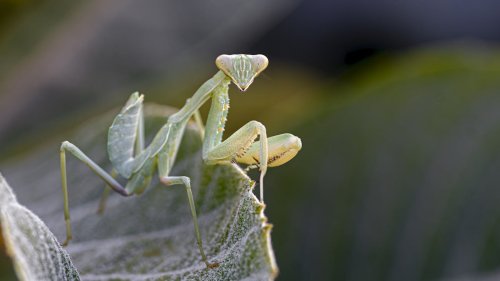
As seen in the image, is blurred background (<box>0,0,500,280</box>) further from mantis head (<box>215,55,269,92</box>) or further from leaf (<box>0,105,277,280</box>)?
mantis head (<box>215,55,269,92</box>)

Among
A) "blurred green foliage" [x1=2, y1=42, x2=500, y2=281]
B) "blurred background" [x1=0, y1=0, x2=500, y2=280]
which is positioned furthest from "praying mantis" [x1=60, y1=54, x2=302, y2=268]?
"blurred green foliage" [x1=2, y1=42, x2=500, y2=281]

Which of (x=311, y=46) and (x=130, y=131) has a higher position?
(x=311, y=46)

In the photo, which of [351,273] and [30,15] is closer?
[351,273]

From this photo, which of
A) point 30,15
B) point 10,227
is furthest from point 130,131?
point 10,227

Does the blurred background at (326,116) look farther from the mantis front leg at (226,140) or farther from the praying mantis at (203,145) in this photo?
the mantis front leg at (226,140)

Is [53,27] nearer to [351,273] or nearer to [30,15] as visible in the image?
[30,15]

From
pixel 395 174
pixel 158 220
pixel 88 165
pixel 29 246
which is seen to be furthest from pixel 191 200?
pixel 395 174
